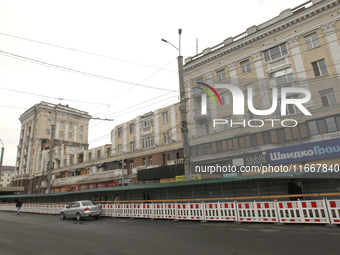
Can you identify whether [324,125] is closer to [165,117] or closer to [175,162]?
[175,162]

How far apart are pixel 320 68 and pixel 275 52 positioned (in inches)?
177

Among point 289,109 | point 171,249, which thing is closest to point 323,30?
point 289,109

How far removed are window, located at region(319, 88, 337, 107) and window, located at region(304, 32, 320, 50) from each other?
4.53 metres

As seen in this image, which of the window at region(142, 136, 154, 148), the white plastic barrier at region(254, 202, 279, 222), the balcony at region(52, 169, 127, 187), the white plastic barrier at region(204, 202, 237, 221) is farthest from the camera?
the balcony at region(52, 169, 127, 187)

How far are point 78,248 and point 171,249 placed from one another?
10.4 ft

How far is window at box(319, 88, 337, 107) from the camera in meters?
17.9

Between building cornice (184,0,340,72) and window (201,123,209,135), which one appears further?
window (201,123,209,135)

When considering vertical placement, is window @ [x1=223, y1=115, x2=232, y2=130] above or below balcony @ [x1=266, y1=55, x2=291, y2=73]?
below

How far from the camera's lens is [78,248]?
288 inches

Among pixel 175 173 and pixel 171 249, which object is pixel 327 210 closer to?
pixel 171 249

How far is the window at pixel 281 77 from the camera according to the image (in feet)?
68.3

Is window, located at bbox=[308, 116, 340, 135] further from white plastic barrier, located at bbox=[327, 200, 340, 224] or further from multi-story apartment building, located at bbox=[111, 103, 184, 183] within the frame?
multi-story apartment building, located at bbox=[111, 103, 184, 183]

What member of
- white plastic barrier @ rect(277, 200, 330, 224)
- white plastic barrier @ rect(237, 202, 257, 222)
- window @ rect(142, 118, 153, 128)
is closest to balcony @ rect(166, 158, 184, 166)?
window @ rect(142, 118, 153, 128)

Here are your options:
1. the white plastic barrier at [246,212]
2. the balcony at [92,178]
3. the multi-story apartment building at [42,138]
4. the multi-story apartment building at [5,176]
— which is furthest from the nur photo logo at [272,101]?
the multi-story apartment building at [5,176]
